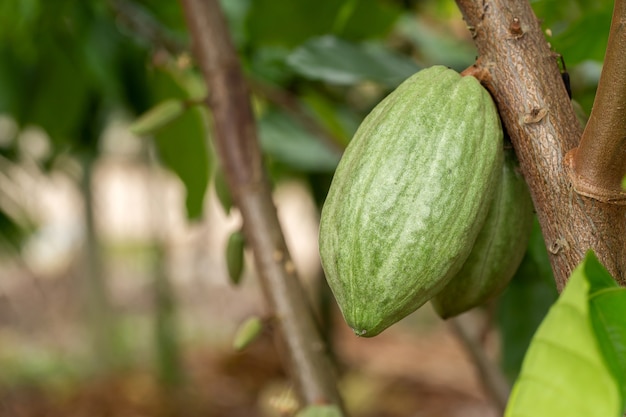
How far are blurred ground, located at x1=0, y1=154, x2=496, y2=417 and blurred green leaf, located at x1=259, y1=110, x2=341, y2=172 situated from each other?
633mm

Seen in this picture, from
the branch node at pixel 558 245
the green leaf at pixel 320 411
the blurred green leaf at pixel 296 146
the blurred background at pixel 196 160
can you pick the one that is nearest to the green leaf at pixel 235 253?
the blurred background at pixel 196 160

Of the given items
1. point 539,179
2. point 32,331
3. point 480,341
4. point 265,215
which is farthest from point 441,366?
point 539,179

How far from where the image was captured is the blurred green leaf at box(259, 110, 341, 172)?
168 centimetres

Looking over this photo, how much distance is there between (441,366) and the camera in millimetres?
4398

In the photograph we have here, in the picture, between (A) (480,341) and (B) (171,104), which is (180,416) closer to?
(A) (480,341)

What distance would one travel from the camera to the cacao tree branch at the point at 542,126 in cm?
55

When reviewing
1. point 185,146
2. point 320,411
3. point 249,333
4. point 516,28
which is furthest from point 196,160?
point 516,28

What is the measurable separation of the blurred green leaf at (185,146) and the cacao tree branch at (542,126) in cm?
95

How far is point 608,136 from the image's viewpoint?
0.52 meters

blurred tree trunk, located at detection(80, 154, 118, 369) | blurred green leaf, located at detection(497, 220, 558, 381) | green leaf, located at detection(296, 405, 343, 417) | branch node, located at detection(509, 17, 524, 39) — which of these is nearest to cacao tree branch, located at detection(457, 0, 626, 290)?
branch node, located at detection(509, 17, 524, 39)

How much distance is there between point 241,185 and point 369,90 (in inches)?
66.1

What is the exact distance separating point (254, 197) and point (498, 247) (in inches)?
13.3

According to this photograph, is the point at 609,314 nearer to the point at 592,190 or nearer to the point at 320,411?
the point at 592,190

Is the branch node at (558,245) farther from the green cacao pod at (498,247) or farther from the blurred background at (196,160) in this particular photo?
the blurred background at (196,160)
